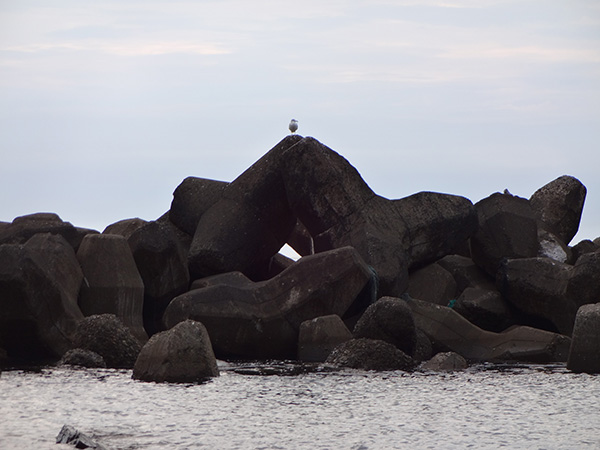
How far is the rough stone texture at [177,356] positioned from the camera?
1224 cm

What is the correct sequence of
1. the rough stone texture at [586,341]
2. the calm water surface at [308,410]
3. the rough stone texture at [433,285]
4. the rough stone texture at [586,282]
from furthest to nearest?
the rough stone texture at [433,285], the rough stone texture at [586,282], the rough stone texture at [586,341], the calm water surface at [308,410]

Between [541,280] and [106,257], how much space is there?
27.3 ft

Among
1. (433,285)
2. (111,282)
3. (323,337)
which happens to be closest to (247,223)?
(111,282)

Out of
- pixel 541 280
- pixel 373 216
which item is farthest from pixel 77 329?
pixel 541 280

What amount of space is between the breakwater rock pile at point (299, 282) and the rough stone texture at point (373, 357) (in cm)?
2

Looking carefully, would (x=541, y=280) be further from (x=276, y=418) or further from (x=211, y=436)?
(x=211, y=436)

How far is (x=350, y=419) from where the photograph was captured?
9898 millimetres

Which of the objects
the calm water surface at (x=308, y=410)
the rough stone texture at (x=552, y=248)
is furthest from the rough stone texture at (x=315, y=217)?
the calm water surface at (x=308, y=410)

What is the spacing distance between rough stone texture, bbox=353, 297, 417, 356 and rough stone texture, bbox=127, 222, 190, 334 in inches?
182

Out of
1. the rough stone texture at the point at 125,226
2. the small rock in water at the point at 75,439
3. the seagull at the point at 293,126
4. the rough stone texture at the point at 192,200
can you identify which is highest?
the seagull at the point at 293,126

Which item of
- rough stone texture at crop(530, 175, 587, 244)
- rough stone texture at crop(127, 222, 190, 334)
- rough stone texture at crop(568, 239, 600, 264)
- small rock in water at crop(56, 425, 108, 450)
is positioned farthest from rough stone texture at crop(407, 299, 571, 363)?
small rock in water at crop(56, 425, 108, 450)

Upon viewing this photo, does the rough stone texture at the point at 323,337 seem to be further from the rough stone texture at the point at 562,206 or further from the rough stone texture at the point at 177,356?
the rough stone texture at the point at 562,206

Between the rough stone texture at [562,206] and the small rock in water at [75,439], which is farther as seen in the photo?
the rough stone texture at [562,206]

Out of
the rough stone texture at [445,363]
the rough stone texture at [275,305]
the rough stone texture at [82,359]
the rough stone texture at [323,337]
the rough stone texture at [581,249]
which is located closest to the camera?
the rough stone texture at [82,359]
